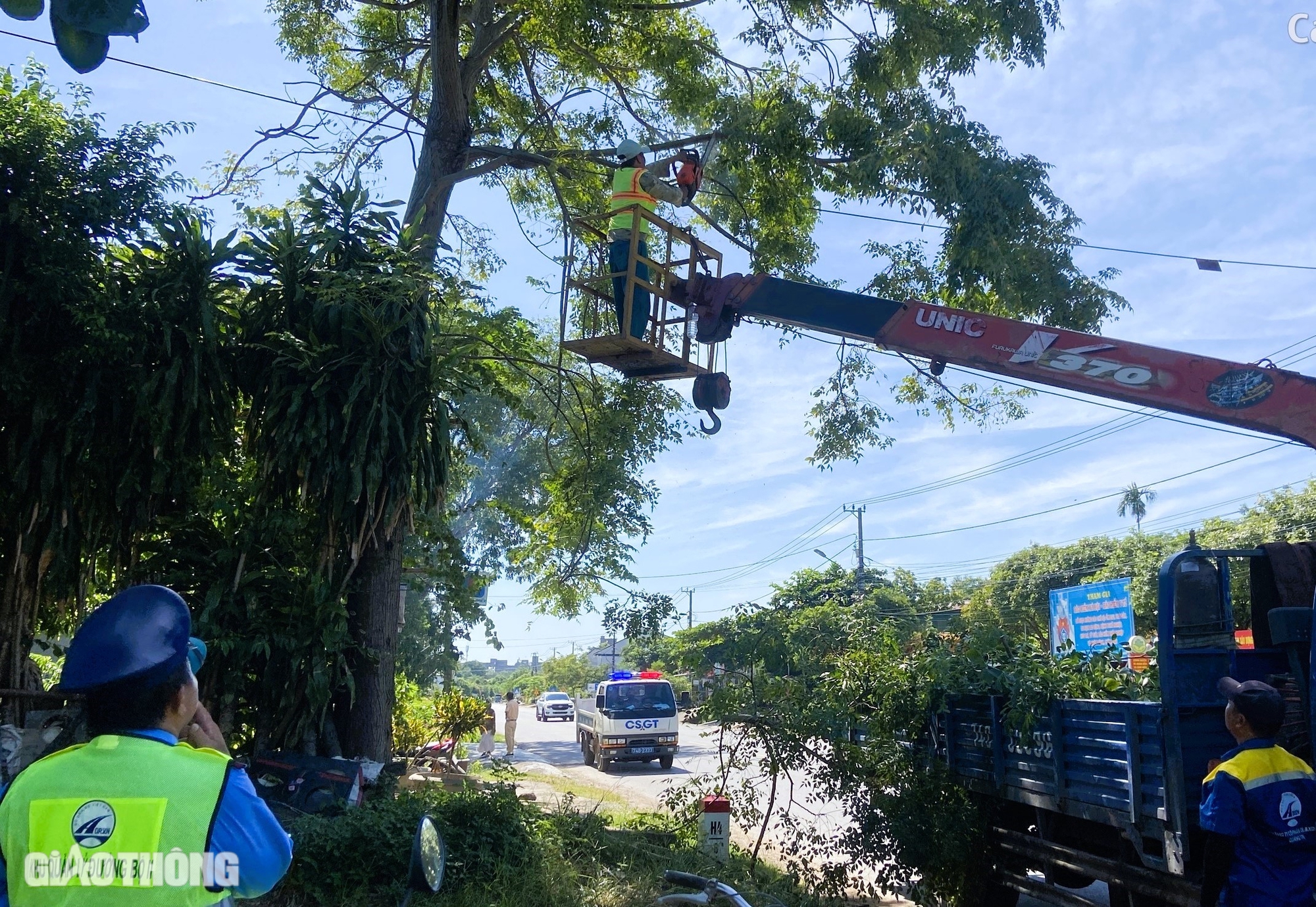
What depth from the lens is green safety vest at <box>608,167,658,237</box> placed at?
28.5ft

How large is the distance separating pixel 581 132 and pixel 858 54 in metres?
4.54

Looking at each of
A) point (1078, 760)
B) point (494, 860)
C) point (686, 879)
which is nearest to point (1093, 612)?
point (1078, 760)

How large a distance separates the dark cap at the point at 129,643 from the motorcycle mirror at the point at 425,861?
915 mm

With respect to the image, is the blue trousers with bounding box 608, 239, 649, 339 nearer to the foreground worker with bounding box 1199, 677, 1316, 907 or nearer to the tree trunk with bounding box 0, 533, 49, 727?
the tree trunk with bounding box 0, 533, 49, 727

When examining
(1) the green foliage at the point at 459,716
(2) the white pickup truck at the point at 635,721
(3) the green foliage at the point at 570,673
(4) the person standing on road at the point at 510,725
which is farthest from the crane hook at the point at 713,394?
(3) the green foliage at the point at 570,673

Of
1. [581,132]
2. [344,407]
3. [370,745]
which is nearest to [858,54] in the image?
[581,132]

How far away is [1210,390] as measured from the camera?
7359 millimetres

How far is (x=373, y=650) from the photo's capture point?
9367 mm

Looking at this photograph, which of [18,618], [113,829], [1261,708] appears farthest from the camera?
[18,618]

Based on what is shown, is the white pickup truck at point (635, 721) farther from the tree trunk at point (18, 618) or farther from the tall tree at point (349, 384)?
the tree trunk at point (18, 618)

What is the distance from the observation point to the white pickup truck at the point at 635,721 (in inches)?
892

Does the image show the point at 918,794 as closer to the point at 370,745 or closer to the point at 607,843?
the point at 607,843

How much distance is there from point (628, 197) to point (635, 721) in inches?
630

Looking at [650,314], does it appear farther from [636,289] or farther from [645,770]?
[645,770]
